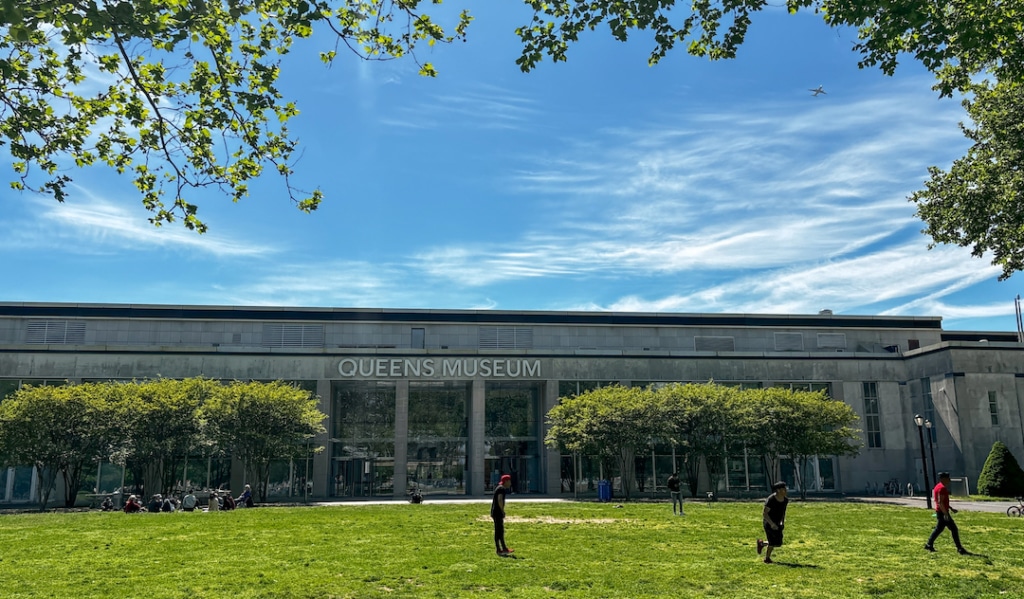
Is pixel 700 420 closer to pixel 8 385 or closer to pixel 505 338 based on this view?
pixel 505 338

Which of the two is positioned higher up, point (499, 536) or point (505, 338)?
point (505, 338)

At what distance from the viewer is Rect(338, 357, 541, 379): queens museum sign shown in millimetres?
43062

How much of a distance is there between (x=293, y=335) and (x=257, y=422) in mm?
Result: 17877

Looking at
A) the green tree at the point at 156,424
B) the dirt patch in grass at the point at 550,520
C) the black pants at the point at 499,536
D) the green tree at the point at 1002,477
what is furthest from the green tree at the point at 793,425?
the green tree at the point at 156,424

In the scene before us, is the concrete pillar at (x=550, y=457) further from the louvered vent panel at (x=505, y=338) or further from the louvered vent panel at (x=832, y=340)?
the louvered vent panel at (x=832, y=340)

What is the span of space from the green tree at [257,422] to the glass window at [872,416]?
1361 inches

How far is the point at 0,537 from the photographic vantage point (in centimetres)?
1700

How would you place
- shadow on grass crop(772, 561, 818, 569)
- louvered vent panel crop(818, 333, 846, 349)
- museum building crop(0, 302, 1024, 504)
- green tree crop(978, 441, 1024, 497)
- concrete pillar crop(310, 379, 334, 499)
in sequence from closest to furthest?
1. shadow on grass crop(772, 561, 818, 569)
2. green tree crop(978, 441, 1024, 497)
3. museum building crop(0, 302, 1024, 504)
4. concrete pillar crop(310, 379, 334, 499)
5. louvered vent panel crop(818, 333, 846, 349)

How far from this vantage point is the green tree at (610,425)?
3634 cm

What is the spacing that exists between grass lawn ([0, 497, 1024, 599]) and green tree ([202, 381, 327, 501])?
38.8 ft

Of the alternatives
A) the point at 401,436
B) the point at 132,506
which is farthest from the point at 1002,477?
the point at 132,506

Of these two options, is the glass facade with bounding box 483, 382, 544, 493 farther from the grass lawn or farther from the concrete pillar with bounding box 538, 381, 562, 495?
the grass lawn

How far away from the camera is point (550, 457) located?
4297 centimetres

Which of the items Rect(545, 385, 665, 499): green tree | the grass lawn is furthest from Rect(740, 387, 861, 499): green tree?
the grass lawn
